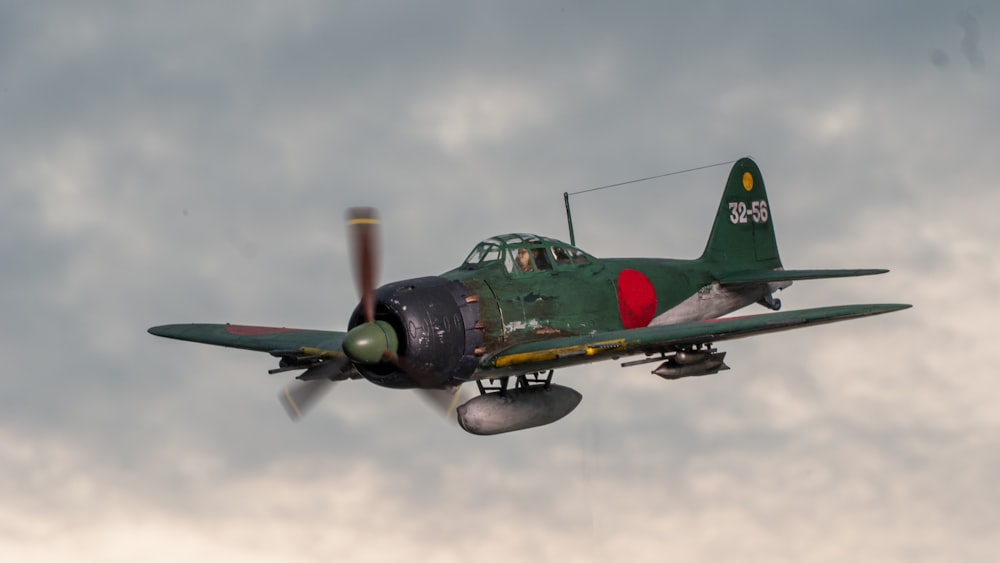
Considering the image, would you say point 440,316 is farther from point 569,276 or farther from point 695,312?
point 695,312

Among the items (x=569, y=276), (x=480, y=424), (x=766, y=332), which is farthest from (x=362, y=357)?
(x=766, y=332)

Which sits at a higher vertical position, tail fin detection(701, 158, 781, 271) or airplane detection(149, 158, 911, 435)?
tail fin detection(701, 158, 781, 271)

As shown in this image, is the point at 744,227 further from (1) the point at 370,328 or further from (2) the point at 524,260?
(1) the point at 370,328

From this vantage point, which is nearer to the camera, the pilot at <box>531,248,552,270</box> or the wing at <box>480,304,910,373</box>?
the wing at <box>480,304,910,373</box>

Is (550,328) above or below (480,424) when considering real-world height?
above

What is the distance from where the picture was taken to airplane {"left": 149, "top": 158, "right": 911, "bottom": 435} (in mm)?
18469

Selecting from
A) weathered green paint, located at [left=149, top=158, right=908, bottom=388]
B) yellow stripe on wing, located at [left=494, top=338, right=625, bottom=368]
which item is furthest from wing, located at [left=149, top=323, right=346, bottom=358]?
yellow stripe on wing, located at [left=494, top=338, right=625, bottom=368]

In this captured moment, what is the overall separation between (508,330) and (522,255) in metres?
1.44

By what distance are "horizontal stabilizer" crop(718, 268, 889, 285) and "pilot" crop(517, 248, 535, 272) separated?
5.53 metres

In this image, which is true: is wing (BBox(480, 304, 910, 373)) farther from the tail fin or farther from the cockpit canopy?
the tail fin

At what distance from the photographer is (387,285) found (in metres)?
18.9

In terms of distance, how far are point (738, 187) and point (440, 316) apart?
10.2m

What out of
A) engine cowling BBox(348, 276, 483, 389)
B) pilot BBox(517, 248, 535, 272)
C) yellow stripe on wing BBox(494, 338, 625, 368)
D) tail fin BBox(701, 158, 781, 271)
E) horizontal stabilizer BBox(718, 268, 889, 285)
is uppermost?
tail fin BBox(701, 158, 781, 271)

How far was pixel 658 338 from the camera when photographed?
19.1 m
